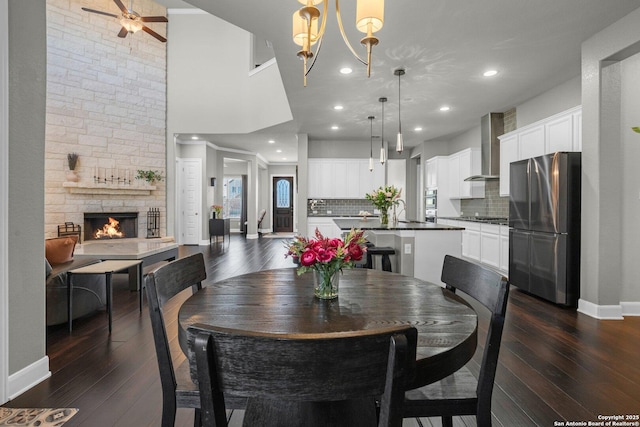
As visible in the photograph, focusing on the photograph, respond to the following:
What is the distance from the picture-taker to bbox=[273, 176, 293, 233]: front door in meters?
14.0

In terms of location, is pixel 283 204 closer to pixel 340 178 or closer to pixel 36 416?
pixel 340 178

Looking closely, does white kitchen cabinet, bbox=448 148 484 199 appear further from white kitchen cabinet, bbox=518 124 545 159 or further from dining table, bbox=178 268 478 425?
dining table, bbox=178 268 478 425

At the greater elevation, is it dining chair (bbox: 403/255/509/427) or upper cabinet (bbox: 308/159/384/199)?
upper cabinet (bbox: 308/159/384/199)

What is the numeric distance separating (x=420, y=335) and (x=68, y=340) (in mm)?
3071

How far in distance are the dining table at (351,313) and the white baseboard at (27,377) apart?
57.6 inches

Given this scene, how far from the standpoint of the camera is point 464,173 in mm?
6789

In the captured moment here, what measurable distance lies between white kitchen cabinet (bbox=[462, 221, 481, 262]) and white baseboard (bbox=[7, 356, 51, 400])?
230 inches

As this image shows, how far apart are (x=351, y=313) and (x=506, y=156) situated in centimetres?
514

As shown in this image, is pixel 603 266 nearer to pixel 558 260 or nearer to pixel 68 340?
pixel 558 260

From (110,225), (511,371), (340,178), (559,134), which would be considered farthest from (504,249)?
(110,225)

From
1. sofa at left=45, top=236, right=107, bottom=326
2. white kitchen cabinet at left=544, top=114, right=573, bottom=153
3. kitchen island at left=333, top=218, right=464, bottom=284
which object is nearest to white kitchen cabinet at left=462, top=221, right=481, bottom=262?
kitchen island at left=333, top=218, right=464, bottom=284

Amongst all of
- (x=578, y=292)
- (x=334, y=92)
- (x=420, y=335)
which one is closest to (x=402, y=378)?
(x=420, y=335)

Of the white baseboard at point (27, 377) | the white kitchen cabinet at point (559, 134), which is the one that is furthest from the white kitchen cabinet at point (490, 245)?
the white baseboard at point (27, 377)

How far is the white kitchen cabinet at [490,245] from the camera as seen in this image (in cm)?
530
